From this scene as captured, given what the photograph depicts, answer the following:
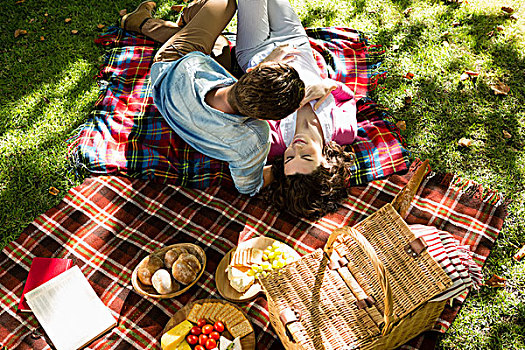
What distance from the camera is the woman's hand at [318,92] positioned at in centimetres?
373

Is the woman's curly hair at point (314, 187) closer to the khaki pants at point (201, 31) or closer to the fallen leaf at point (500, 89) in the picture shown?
the khaki pants at point (201, 31)

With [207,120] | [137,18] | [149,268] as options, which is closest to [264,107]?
[207,120]

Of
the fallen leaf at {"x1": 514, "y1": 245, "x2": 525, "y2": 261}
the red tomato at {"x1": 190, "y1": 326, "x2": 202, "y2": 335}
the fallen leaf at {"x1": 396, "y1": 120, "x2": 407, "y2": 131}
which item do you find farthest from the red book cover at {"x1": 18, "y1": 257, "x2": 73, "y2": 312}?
the fallen leaf at {"x1": 514, "y1": 245, "x2": 525, "y2": 261}

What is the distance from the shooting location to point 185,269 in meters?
3.36

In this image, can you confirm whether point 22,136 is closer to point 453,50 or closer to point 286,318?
point 286,318

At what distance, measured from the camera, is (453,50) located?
4961 millimetres

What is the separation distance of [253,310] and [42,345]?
167 centimetres

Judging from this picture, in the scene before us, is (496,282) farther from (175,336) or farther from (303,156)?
(175,336)

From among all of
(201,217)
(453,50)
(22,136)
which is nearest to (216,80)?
(201,217)

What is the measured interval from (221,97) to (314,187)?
3.54 feet

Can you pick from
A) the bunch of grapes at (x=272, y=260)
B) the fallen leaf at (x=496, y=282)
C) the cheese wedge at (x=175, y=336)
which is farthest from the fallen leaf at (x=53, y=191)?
the fallen leaf at (x=496, y=282)

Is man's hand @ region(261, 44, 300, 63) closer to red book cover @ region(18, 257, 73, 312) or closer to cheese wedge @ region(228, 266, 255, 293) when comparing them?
cheese wedge @ region(228, 266, 255, 293)

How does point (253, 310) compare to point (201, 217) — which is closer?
point (253, 310)

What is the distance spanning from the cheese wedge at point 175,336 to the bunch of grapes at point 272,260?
2.02 ft
